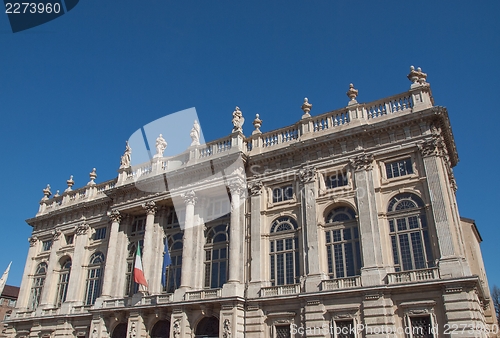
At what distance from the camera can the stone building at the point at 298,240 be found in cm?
1953

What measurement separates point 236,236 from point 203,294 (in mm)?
3595

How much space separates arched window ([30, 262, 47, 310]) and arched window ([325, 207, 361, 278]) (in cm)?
2384

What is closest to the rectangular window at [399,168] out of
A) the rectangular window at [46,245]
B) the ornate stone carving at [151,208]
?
the ornate stone carving at [151,208]

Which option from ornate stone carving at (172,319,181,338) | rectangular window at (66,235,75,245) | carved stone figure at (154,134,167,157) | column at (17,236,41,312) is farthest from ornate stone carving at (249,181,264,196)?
column at (17,236,41,312)

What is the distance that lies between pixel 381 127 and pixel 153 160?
15813 mm

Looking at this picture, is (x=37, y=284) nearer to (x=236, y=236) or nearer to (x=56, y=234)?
(x=56, y=234)

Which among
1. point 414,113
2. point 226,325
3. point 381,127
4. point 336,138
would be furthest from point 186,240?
point 414,113

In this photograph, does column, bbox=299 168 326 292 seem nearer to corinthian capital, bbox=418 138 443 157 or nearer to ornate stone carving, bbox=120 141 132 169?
corinthian capital, bbox=418 138 443 157

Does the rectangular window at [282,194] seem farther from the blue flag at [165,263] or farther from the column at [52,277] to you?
the column at [52,277]

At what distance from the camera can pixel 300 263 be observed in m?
22.7

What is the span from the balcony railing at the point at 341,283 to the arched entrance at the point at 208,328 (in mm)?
6346

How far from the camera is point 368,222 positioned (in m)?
21.4

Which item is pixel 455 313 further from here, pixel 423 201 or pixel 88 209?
pixel 88 209

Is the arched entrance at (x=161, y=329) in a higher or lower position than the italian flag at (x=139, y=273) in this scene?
lower
